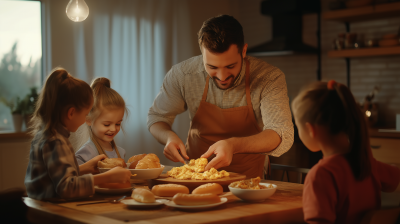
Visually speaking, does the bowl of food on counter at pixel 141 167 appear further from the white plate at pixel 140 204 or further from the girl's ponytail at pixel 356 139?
the girl's ponytail at pixel 356 139

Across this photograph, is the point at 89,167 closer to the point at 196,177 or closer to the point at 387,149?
the point at 196,177

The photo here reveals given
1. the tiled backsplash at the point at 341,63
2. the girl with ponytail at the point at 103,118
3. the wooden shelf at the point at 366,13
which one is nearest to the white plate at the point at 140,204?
the girl with ponytail at the point at 103,118

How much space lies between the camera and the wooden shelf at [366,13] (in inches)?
151

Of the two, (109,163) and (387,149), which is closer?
(109,163)

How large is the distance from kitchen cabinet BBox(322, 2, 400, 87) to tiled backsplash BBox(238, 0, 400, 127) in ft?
0.59

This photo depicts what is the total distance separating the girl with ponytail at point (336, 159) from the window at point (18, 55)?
3.22 metres

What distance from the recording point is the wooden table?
1.19m

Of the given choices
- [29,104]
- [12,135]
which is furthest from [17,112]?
[12,135]

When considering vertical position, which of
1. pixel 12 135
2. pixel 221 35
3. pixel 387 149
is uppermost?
pixel 221 35

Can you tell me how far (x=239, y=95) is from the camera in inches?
91.0

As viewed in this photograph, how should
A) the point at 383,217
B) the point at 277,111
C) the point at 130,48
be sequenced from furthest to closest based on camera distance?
the point at 130,48 < the point at 277,111 < the point at 383,217

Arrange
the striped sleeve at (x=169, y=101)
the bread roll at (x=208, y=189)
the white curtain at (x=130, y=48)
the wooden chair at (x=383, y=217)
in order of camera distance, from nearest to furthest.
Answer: the wooden chair at (x=383, y=217) < the bread roll at (x=208, y=189) < the striped sleeve at (x=169, y=101) < the white curtain at (x=130, y=48)

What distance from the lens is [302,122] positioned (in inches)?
50.2

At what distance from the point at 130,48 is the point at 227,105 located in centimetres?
244
